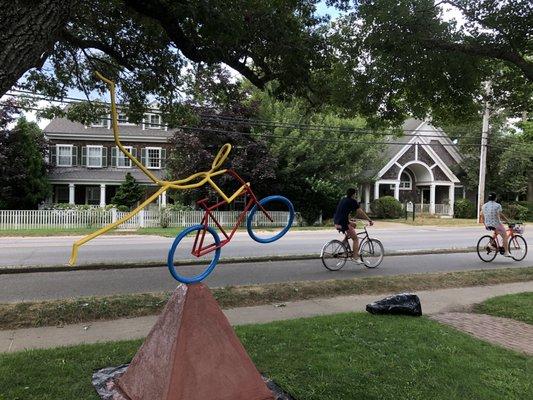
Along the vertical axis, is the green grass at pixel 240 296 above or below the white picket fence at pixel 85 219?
below

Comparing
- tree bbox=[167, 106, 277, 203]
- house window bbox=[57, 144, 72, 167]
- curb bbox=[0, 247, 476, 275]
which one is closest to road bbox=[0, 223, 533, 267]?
curb bbox=[0, 247, 476, 275]

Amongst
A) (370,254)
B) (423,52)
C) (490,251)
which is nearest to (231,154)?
(370,254)

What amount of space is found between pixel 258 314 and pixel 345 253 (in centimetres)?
505

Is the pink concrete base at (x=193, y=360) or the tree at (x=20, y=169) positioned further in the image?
the tree at (x=20, y=169)

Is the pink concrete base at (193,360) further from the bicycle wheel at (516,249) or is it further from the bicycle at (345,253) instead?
the bicycle wheel at (516,249)

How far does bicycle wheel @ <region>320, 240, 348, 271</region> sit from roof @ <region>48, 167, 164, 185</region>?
80.3ft

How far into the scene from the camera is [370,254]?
12.1m

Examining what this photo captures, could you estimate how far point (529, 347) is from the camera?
18.9 feet

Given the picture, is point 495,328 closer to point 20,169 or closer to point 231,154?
point 231,154

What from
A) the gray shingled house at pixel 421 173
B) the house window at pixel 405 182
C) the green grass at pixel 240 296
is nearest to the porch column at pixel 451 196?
the gray shingled house at pixel 421 173

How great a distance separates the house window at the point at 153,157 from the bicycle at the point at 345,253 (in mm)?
26443

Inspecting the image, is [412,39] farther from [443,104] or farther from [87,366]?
[87,366]

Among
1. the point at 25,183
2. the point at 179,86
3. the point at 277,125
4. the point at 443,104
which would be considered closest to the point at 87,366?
the point at 179,86

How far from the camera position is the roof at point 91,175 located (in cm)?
3438
